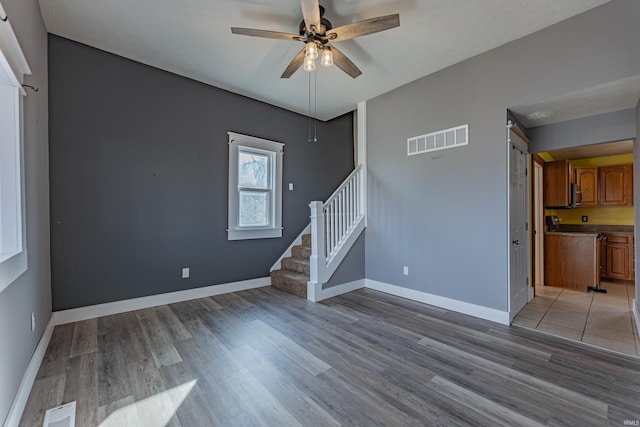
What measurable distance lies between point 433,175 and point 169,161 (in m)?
3.47

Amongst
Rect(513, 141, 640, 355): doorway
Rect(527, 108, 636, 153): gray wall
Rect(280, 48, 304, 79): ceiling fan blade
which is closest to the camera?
Rect(280, 48, 304, 79): ceiling fan blade

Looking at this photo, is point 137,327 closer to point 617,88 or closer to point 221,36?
point 221,36

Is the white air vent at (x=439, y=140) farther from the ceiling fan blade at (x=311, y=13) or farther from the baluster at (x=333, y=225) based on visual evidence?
the ceiling fan blade at (x=311, y=13)

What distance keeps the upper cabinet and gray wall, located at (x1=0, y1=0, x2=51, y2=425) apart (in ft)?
24.8

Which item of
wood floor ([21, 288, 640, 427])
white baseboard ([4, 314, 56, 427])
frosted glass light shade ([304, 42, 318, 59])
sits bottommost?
wood floor ([21, 288, 640, 427])

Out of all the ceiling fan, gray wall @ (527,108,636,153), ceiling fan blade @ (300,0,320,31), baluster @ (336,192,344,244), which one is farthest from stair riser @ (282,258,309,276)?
gray wall @ (527,108,636,153)

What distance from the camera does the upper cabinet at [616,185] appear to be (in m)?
4.62

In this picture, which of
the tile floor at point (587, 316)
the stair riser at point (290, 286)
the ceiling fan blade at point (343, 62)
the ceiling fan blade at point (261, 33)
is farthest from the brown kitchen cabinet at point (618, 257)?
the ceiling fan blade at point (261, 33)

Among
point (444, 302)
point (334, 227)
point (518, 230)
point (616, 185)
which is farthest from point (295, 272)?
point (616, 185)

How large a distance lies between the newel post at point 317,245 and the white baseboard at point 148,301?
1.11 meters

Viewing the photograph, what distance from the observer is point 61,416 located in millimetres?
1630

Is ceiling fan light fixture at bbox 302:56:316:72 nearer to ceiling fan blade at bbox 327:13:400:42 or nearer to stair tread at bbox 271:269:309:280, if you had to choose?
ceiling fan blade at bbox 327:13:400:42

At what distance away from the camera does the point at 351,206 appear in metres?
4.41

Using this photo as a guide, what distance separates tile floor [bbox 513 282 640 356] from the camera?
262 cm
